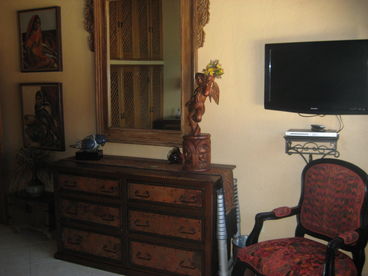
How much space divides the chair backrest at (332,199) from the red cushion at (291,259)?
141 millimetres

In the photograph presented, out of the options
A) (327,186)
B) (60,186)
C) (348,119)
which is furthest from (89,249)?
(348,119)

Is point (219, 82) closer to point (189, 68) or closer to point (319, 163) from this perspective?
point (189, 68)

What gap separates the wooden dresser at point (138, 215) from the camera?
2492 millimetres

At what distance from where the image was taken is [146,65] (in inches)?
118

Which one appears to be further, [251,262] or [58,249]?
[58,249]

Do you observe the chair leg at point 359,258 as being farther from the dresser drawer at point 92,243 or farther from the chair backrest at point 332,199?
the dresser drawer at point 92,243

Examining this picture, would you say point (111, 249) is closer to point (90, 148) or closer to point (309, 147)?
point (90, 148)

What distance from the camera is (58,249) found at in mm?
3088

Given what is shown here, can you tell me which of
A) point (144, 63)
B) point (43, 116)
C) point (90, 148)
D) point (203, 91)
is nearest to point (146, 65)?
point (144, 63)

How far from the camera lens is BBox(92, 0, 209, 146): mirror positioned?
2850 mm

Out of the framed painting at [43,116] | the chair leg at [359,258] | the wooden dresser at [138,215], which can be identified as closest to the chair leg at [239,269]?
the wooden dresser at [138,215]

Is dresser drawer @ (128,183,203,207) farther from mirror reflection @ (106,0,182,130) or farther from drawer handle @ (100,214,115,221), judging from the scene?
mirror reflection @ (106,0,182,130)

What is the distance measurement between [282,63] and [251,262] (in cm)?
131

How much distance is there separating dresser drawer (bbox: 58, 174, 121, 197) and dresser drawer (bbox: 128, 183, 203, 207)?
0.44 ft
